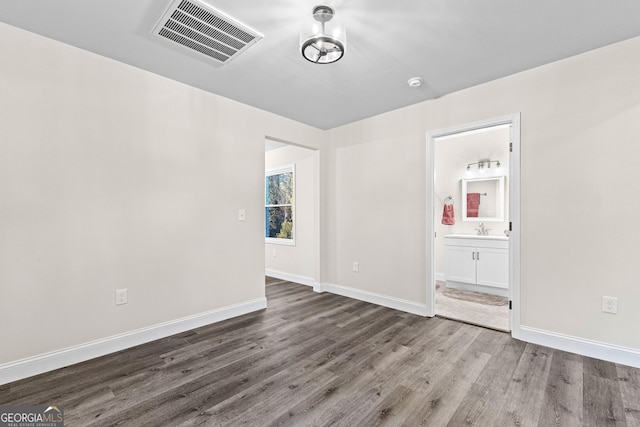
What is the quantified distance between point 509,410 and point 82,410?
2.56m

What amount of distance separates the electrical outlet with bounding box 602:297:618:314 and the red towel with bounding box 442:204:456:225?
272cm

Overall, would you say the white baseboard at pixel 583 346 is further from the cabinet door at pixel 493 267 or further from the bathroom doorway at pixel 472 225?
the cabinet door at pixel 493 267

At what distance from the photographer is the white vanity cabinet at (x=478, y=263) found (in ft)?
13.4

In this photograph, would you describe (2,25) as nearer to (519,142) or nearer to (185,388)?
(185,388)

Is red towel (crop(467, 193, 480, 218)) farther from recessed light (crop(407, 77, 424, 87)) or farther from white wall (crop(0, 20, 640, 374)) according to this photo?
recessed light (crop(407, 77, 424, 87))

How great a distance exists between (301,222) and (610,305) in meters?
3.83

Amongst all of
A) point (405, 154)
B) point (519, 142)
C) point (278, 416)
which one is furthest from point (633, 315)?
point (278, 416)

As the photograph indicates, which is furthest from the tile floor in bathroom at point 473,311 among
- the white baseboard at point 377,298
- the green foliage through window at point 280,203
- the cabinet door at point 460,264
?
the green foliage through window at point 280,203

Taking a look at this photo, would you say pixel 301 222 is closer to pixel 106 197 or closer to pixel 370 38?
pixel 106 197

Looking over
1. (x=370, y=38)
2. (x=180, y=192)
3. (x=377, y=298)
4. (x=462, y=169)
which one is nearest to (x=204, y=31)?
(x=370, y=38)

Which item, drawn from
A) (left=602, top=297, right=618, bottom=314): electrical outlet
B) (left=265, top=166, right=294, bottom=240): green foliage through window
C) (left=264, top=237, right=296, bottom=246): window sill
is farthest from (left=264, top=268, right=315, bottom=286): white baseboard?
(left=602, top=297, right=618, bottom=314): electrical outlet

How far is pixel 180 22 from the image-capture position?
1.94 m

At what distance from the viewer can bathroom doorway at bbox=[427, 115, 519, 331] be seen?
362 cm

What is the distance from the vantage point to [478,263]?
4.30 m
